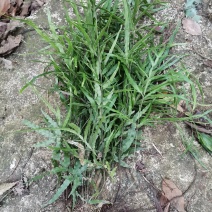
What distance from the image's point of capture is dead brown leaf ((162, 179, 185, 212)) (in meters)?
1.52

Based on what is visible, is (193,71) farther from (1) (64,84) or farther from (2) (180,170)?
(1) (64,84)

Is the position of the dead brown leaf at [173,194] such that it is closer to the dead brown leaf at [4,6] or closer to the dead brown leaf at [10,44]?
the dead brown leaf at [10,44]

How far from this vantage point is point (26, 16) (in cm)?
216

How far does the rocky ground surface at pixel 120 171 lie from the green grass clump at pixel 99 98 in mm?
79

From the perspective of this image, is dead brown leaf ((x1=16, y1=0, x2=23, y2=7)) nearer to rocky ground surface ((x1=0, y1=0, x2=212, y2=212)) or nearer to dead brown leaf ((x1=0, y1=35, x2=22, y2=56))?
dead brown leaf ((x1=0, y1=35, x2=22, y2=56))

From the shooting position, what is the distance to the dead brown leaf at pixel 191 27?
206 centimetres

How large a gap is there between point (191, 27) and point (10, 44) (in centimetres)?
115

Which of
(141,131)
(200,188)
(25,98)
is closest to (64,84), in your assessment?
(25,98)

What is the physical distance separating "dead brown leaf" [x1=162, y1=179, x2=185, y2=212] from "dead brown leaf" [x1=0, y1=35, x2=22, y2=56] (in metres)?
1.16

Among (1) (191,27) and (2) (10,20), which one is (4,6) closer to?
(2) (10,20)

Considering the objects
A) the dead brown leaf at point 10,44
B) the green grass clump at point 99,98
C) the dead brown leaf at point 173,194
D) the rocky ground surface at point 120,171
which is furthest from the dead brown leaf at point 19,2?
the dead brown leaf at point 173,194

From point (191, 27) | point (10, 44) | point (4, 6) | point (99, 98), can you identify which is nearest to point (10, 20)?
point (4, 6)

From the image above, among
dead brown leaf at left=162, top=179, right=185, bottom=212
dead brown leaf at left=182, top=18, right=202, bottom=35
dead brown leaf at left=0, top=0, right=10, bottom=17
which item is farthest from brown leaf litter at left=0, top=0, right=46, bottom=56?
dead brown leaf at left=162, top=179, right=185, bottom=212

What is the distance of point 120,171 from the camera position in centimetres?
160
